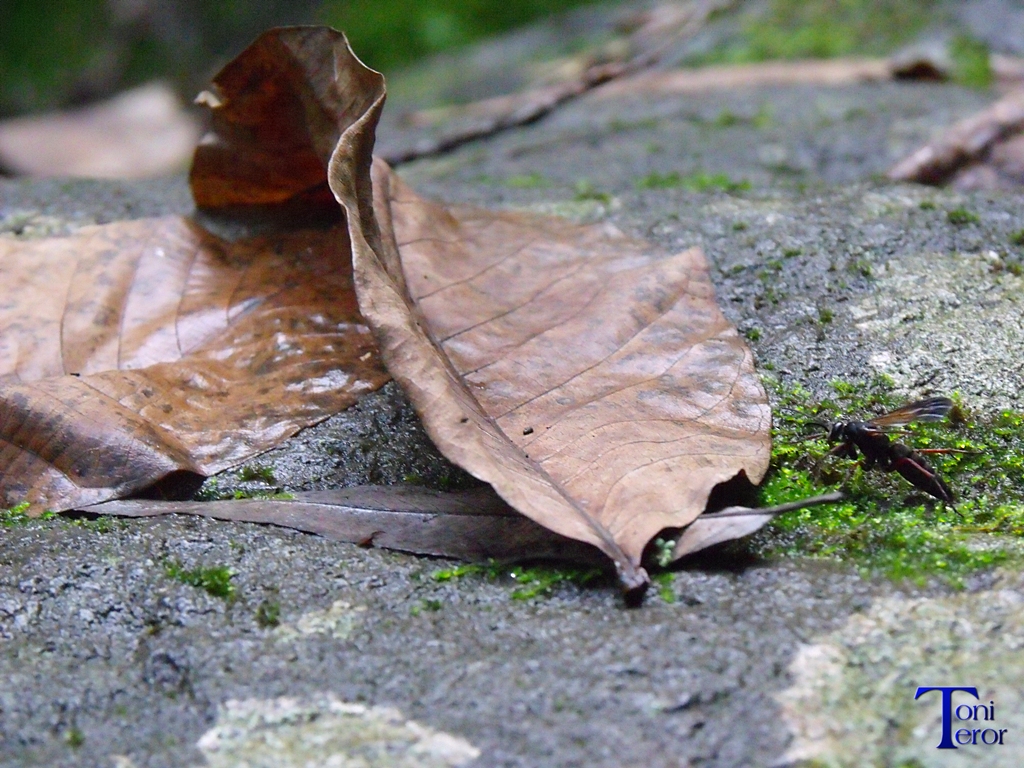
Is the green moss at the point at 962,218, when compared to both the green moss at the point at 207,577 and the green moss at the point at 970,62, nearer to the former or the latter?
the green moss at the point at 207,577

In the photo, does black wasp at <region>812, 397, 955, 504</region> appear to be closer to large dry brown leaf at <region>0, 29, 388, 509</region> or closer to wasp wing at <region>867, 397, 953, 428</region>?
wasp wing at <region>867, 397, 953, 428</region>

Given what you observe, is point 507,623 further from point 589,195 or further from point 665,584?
point 589,195

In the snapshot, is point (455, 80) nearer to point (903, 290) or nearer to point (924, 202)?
point (924, 202)

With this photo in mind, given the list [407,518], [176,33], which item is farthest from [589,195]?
[176,33]

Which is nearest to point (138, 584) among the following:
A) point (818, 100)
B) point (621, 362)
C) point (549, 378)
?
point (549, 378)

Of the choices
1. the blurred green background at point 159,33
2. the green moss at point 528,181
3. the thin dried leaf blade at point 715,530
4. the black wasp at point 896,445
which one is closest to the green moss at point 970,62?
the green moss at point 528,181

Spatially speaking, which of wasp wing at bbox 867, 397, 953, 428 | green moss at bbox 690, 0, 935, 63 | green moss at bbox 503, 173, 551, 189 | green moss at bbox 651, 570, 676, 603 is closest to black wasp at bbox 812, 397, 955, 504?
wasp wing at bbox 867, 397, 953, 428
